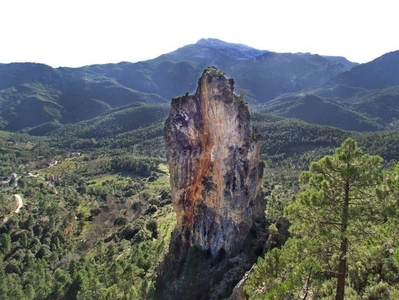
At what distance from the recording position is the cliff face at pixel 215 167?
3756 centimetres

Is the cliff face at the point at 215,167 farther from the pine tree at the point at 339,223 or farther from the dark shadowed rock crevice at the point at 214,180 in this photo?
the pine tree at the point at 339,223

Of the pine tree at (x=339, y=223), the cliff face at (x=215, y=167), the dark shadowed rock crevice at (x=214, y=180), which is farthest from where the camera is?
the cliff face at (x=215, y=167)

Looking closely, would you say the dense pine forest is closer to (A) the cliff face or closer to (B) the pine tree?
(B) the pine tree

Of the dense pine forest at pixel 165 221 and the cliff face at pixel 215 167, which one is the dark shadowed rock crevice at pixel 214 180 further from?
the dense pine forest at pixel 165 221

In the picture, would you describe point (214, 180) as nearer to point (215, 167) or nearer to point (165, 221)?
point (215, 167)

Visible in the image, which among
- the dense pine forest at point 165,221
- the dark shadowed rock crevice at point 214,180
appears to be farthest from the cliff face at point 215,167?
the dense pine forest at point 165,221

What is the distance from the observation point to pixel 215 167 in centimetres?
3894

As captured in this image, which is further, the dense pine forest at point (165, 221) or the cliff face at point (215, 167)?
the cliff face at point (215, 167)

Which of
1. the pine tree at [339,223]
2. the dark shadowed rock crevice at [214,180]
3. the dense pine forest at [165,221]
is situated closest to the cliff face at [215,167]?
the dark shadowed rock crevice at [214,180]

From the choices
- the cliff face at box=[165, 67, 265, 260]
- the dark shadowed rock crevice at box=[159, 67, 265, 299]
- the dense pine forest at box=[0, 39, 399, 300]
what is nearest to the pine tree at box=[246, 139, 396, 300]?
the dense pine forest at box=[0, 39, 399, 300]

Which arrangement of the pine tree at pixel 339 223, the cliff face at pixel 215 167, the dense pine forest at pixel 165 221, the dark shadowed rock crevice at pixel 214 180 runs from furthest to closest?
the cliff face at pixel 215 167
the dark shadowed rock crevice at pixel 214 180
the dense pine forest at pixel 165 221
the pine tree at pixel 339 223

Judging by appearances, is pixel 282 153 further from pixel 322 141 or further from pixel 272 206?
pixel 272 206

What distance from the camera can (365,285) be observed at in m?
17.0

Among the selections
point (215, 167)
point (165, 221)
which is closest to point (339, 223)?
point (215, 167)
